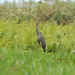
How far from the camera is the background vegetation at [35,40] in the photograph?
3072 millimetres

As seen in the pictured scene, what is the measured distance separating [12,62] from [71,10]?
34.4ft

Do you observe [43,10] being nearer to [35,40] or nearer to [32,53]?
[35,40]

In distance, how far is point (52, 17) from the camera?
1233 cm

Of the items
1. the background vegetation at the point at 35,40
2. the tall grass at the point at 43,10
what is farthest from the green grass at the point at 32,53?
the tall grass at the point at 43,10

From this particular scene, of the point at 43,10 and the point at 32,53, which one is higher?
the point at 43,10

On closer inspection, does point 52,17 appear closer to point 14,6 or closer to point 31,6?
point 31,6

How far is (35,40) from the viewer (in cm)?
671

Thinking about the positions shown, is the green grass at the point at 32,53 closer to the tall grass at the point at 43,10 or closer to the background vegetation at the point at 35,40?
the background vegetation at the point at 35,40

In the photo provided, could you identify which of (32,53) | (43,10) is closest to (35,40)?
(32,53)

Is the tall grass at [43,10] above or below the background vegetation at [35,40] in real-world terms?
above

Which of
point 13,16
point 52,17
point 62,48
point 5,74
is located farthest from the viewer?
point 52,17

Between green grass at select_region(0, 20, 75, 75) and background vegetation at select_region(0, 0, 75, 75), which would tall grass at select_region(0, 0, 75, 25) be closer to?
background vegetation at select_region(0, 0, 75, 75)

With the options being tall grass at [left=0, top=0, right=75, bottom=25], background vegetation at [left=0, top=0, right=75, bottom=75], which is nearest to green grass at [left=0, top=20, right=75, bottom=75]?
background vegetation at [left=0, top=0, right=75, bottom=75]

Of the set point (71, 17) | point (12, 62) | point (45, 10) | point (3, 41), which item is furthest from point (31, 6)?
point (12, 62)
